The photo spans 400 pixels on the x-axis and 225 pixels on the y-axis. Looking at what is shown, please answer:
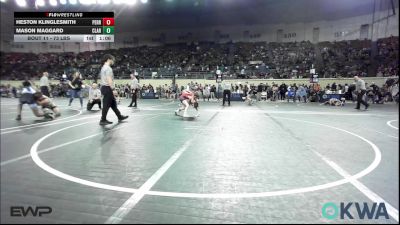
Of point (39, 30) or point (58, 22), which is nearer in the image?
point (39, 30)

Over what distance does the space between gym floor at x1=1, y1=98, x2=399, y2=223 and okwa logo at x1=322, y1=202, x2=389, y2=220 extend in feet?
0.16

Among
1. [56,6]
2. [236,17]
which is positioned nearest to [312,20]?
[236,17]

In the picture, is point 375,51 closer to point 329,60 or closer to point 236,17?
point 329,60

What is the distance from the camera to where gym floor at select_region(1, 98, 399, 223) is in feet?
9.10

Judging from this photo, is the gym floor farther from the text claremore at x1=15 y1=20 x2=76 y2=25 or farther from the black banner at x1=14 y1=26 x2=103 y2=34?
the text claremore at x1=15 y1=20 x2=76 y2=25

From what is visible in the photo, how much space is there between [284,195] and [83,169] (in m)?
2.85

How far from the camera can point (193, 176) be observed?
388cm

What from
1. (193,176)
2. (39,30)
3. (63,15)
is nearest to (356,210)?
(193,176)

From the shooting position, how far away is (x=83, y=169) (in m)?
4.12
